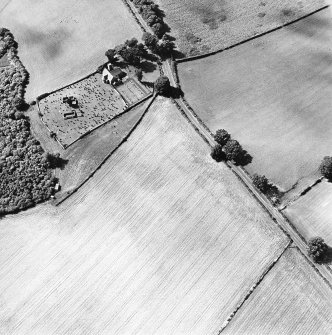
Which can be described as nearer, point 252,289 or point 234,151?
point 252,289

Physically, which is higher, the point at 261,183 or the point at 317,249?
the point at 261,183

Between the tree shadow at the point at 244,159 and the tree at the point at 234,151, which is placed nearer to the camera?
the tree at the point at 234,151

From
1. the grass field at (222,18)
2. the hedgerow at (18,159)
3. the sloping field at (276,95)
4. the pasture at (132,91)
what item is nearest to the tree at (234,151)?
the sloping field at (276,95)

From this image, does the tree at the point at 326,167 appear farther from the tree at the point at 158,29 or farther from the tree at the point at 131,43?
the tree at the point at 131,43

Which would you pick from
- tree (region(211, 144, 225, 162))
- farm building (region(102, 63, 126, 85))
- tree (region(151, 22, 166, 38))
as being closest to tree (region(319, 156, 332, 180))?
tree (region(211, 144, 225, 162))

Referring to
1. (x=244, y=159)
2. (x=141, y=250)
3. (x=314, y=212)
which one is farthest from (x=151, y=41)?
(x=314, y=212)

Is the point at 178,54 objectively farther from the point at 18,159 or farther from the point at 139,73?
the point at 18,159

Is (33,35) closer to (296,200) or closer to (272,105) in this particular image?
(272,105)
